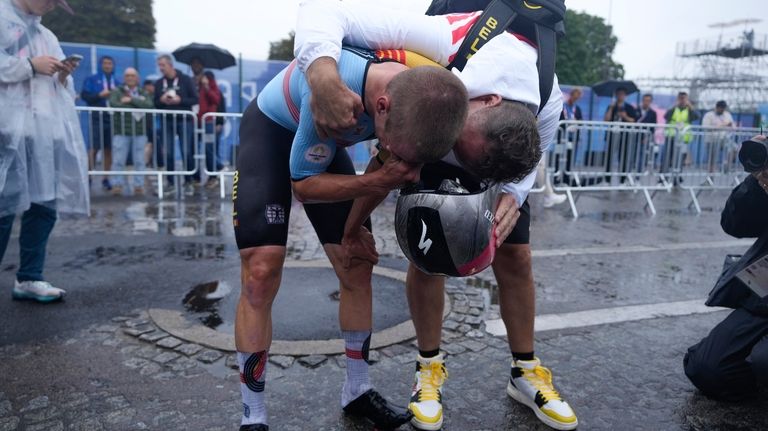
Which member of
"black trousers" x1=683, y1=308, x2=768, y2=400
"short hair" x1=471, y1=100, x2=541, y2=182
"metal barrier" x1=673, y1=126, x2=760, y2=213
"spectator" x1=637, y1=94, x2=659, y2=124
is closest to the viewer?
"short hair" x1=471, y1=100, x2=541, y2=182

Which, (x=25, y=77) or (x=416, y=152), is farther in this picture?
(x=25, y=77)

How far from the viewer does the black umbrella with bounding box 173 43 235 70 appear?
36.9 ft

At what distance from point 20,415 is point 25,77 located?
2209 millimetres

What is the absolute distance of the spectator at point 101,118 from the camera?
351 inches

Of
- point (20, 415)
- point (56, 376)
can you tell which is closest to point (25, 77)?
point (56, 376)

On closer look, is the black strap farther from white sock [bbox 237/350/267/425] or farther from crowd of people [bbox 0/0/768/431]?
white sock [bbox 237/350/267/425]

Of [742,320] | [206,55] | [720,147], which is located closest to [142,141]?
[206,55]

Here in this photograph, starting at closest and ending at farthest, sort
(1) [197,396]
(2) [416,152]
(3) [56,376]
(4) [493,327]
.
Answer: (2) [416,152] < (1) [197,396] < (3) [56,376] < (4) [493,327]

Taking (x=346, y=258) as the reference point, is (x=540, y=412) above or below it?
below

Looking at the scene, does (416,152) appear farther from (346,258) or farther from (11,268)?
(11,268)

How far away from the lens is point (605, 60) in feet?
181

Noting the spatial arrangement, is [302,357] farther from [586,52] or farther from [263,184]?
[586,52]

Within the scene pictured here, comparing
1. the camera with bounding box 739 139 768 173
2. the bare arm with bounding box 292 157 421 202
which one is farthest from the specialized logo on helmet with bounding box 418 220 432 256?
the camera with bounding box 739 139 768 173

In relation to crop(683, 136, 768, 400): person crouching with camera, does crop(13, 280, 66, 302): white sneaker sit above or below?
below
